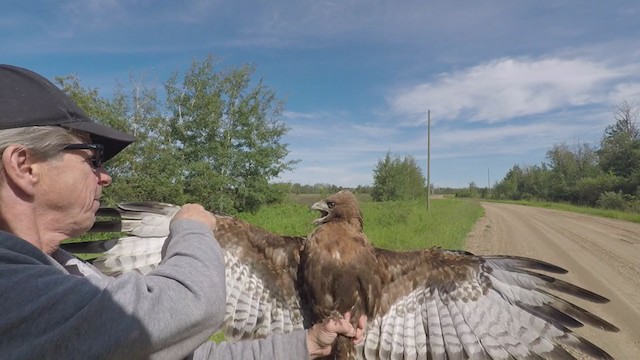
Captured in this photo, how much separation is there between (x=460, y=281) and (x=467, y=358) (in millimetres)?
659

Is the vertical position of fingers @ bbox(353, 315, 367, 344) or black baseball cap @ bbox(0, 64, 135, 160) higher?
black baseball cap @ bbox(0, 64, 135, 160)

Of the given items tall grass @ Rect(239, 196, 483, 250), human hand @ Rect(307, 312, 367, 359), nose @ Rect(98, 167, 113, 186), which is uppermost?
nose @ Rect(98, 167, 113, 186)

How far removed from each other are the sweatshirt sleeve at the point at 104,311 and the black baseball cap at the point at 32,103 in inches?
15.5

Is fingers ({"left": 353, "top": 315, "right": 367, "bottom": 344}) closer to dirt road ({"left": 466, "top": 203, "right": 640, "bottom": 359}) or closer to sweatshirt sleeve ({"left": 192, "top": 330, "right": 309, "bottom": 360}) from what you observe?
sweatshirt sleeve ({"left": 192, "top": 330, "right": 309, "bottom": 360})

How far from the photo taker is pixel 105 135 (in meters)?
1.70

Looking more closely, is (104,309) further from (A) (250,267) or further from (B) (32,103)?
(A) (250,267)

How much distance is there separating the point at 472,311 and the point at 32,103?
370cm

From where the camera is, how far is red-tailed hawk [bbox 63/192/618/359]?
143 inches

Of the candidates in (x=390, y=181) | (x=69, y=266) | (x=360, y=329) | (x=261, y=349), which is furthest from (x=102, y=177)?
(x=390, y=181)

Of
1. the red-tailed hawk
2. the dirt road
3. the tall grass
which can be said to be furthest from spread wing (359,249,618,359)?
the tall grass

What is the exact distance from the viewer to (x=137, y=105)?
22000 millimetres

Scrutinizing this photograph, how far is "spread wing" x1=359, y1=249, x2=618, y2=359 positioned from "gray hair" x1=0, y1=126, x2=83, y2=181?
10.6ft

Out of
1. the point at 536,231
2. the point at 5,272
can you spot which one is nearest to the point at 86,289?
the point at 5,272

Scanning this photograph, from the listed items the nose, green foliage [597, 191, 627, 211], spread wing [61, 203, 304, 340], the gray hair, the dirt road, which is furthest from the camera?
green foliage [597, 191, 627, 211]
